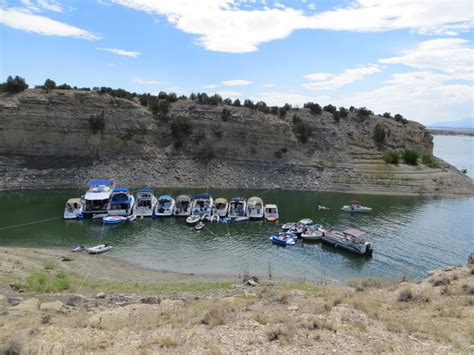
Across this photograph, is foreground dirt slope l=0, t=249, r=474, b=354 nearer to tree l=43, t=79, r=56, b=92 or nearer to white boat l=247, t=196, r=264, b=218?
white boat l=247, t=196, r=264, b=218

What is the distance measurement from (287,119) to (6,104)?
176 feet

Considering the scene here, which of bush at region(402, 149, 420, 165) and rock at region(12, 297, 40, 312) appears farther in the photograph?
bush at region(402, 149, 420, 165)

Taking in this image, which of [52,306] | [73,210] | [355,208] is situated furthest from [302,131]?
[52,306]

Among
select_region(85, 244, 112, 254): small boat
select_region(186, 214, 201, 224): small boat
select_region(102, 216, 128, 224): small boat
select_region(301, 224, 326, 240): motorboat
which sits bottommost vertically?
select_region(85, 244, 112, 254): small boat

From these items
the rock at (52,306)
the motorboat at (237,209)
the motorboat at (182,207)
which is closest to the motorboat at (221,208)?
the motorboat at (237,209)

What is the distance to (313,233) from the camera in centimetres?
3797

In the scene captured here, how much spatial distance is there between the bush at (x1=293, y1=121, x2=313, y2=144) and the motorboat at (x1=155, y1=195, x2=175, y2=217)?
3873 cm

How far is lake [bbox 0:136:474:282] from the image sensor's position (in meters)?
30.8

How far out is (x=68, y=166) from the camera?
63.8 m

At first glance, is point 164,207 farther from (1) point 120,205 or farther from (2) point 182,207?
(1) point 120,205

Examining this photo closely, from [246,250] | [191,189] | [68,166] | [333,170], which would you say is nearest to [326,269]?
[246,250]

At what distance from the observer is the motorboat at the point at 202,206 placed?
148ft

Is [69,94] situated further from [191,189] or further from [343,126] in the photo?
[343,126]

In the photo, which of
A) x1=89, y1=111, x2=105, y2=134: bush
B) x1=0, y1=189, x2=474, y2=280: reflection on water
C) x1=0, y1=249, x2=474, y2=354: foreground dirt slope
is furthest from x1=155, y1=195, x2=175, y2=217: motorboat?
x1=89, y1=111, x2=105, y2=134: bush
